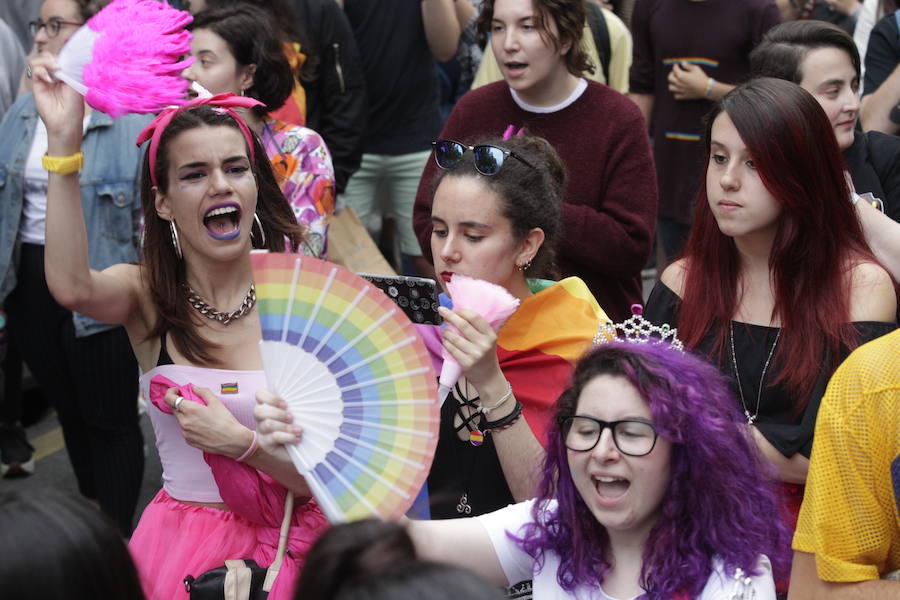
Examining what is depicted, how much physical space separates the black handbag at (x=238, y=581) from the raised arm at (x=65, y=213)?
2.41 ft

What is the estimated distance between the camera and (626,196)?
154 inches

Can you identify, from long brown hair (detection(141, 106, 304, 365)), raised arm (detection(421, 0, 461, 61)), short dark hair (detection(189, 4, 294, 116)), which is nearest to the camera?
long brown hair (detection(141, 106, 304, 365))

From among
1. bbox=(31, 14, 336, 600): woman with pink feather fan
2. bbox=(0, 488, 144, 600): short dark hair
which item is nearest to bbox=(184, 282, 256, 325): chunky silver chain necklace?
bbox=(31, 14, 336, 600): woman with pink feather fan

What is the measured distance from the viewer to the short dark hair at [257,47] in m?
4.30

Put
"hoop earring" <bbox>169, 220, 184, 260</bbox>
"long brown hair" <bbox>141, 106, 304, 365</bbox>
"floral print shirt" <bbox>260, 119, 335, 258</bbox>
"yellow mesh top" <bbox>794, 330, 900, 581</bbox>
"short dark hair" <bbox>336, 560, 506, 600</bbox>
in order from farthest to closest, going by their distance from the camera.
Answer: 1. "floral print shirt" <bbox>260, 119, 335, 258</bbox>
2. "hoop earring" <bbox>169, 220, 184, 260</bbox>
3. "long brown hair" <bbox>141, 106, 304, 365</bbox>
4. "yellow mesh top" <bbox>794, 330, 900, 581</bbox>
5. "short dark hair" <bbox>336, 560, 506, 600</bbox>

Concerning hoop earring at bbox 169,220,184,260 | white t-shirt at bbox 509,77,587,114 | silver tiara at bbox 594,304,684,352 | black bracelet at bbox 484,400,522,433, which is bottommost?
black bracelet at bbox 484,400,522,433

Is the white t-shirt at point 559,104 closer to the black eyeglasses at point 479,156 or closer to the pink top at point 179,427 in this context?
the black eyeglasses at point 479,156

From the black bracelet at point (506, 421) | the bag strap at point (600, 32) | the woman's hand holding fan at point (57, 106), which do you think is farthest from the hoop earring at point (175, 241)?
the bag strap at point (600, 32)

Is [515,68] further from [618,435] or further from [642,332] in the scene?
[618,435]

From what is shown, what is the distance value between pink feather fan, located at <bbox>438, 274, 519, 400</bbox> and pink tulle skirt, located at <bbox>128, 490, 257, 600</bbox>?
2.16 ft

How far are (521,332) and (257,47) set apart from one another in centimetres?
182

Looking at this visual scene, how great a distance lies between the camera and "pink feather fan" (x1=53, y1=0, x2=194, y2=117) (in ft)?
9.22

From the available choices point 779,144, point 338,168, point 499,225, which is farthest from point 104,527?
point 338,168

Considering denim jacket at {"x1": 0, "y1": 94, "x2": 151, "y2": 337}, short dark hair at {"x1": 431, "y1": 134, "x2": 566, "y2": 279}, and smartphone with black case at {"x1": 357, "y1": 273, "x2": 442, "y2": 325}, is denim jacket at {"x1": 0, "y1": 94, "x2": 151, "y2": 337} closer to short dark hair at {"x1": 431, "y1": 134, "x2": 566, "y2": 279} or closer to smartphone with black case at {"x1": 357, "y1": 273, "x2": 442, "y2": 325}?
short dark hair at {"x1": 431, "y1": 134, "x2": 566, "y2": 279}
